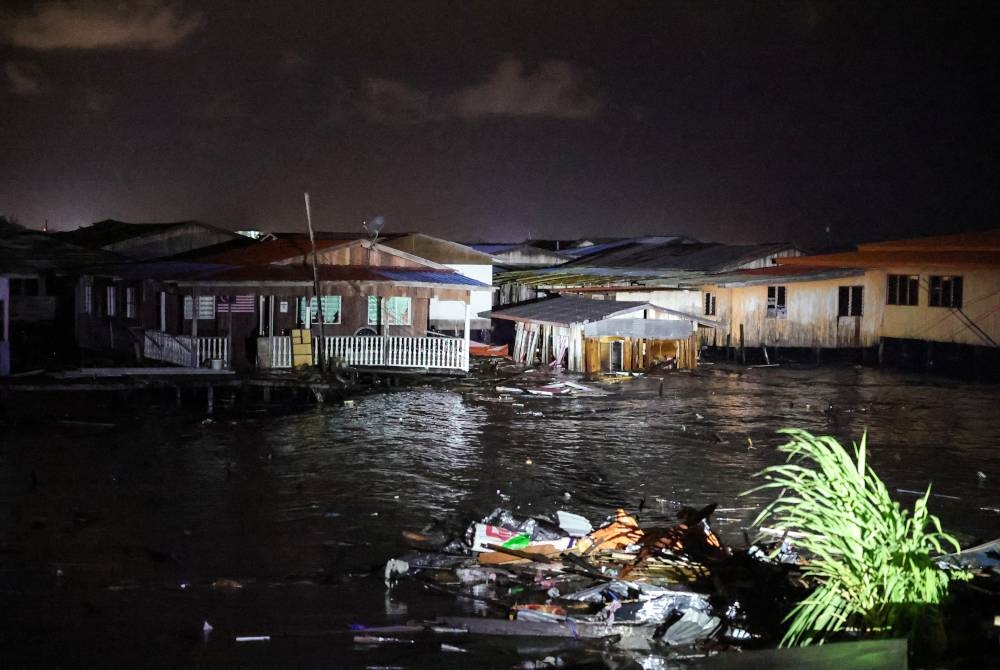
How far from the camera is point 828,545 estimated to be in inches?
278

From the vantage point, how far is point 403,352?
1123 inches

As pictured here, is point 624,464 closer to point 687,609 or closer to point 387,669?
point 687,609

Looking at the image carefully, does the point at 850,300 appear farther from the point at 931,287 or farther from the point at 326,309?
the point at 326,309

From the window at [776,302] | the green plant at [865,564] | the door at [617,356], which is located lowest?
the green plant at [865,564]

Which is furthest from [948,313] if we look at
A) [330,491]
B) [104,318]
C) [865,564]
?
[865,564]

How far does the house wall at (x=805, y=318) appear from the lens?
1406 inches

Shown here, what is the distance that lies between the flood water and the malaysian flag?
6474 mm

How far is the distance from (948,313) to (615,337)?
11251mm

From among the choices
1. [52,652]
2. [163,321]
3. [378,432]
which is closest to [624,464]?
[378,432]

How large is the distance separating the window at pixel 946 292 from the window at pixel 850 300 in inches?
123

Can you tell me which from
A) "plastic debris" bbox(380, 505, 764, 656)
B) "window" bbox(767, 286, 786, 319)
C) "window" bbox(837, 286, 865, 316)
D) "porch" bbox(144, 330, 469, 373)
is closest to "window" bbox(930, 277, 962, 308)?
"window" bbox(837, 286, 865, 316)

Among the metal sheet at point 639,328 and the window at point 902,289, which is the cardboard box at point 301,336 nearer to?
the metal sheet at point 639,328

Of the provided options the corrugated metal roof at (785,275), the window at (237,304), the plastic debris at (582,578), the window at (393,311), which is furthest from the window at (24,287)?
the plastic debris at (582,578)

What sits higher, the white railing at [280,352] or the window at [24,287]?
the window at [24,287]
